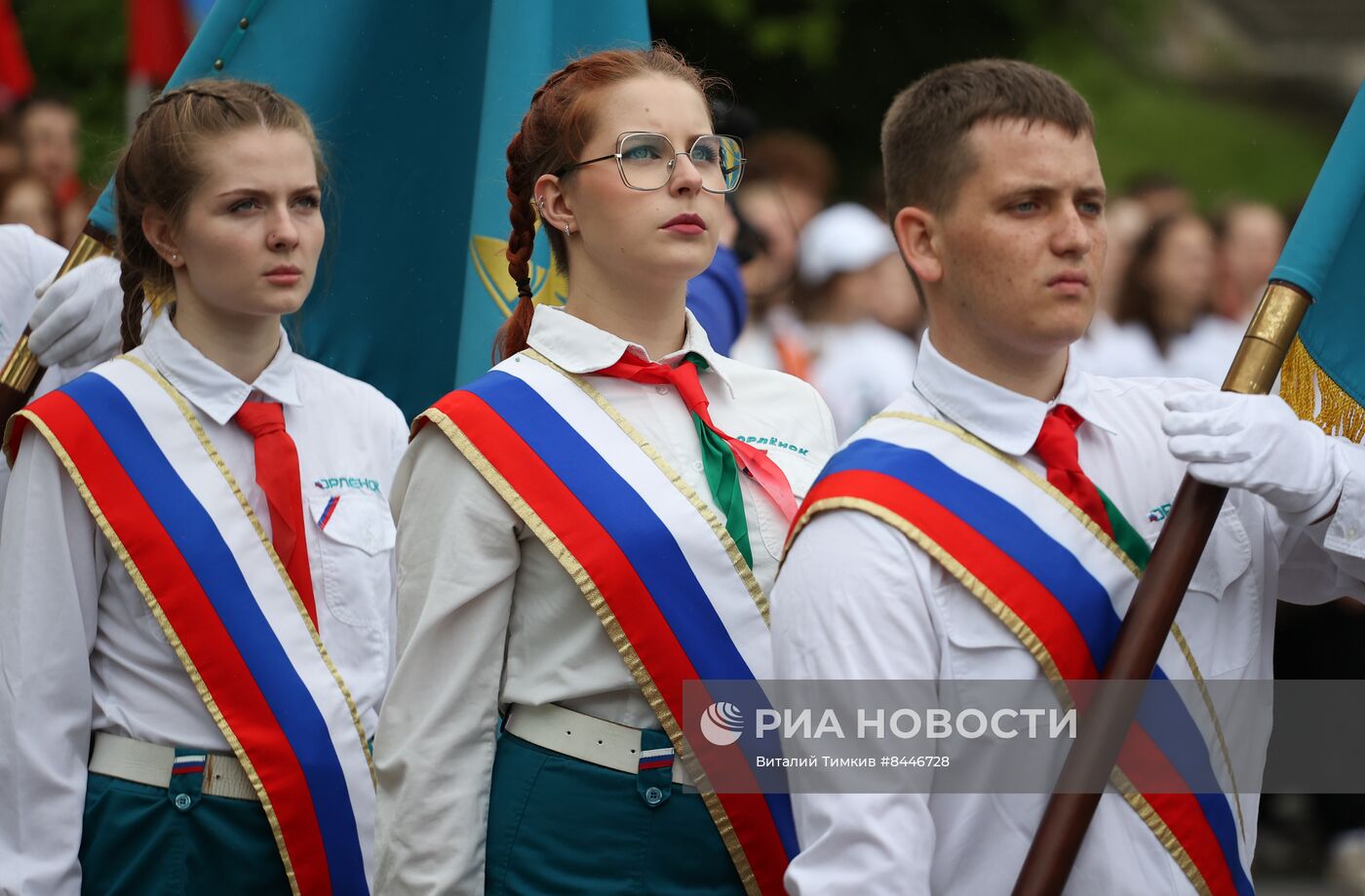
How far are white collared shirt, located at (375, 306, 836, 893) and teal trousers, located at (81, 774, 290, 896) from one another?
0.51m

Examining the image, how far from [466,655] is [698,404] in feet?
1.94

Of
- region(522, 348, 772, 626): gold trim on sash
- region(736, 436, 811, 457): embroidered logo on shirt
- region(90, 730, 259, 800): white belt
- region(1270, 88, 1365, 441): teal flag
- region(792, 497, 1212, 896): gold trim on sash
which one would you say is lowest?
region(90, 730, 259, 800): white belt

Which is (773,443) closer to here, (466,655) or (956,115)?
(466,655)

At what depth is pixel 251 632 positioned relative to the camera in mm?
3643

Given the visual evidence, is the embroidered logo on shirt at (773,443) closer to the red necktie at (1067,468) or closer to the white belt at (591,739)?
the white belt at (591,739)

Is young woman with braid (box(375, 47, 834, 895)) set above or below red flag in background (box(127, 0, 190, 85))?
below

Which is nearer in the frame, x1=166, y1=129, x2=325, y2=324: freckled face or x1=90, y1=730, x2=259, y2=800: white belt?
x1=90, y1=730, x2=259, y2=800: white belt

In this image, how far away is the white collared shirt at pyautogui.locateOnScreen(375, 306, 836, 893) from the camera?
10.3 feet

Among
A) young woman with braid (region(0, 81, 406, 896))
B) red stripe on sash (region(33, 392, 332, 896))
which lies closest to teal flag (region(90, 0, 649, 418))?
young woman with braid (region(0, 81, 406, 896))

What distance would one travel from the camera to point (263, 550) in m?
3.73

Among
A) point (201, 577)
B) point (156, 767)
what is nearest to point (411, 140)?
point (201, 577)

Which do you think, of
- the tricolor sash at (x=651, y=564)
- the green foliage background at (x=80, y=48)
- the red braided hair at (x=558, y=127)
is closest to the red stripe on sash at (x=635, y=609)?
the tricolor sash at (x=651, y=564)

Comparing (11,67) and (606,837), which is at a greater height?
(11,67)

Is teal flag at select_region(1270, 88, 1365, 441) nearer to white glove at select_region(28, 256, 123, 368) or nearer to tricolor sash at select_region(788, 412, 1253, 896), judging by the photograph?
tricolor sash at select_region(788, 412, 1253, 896)
